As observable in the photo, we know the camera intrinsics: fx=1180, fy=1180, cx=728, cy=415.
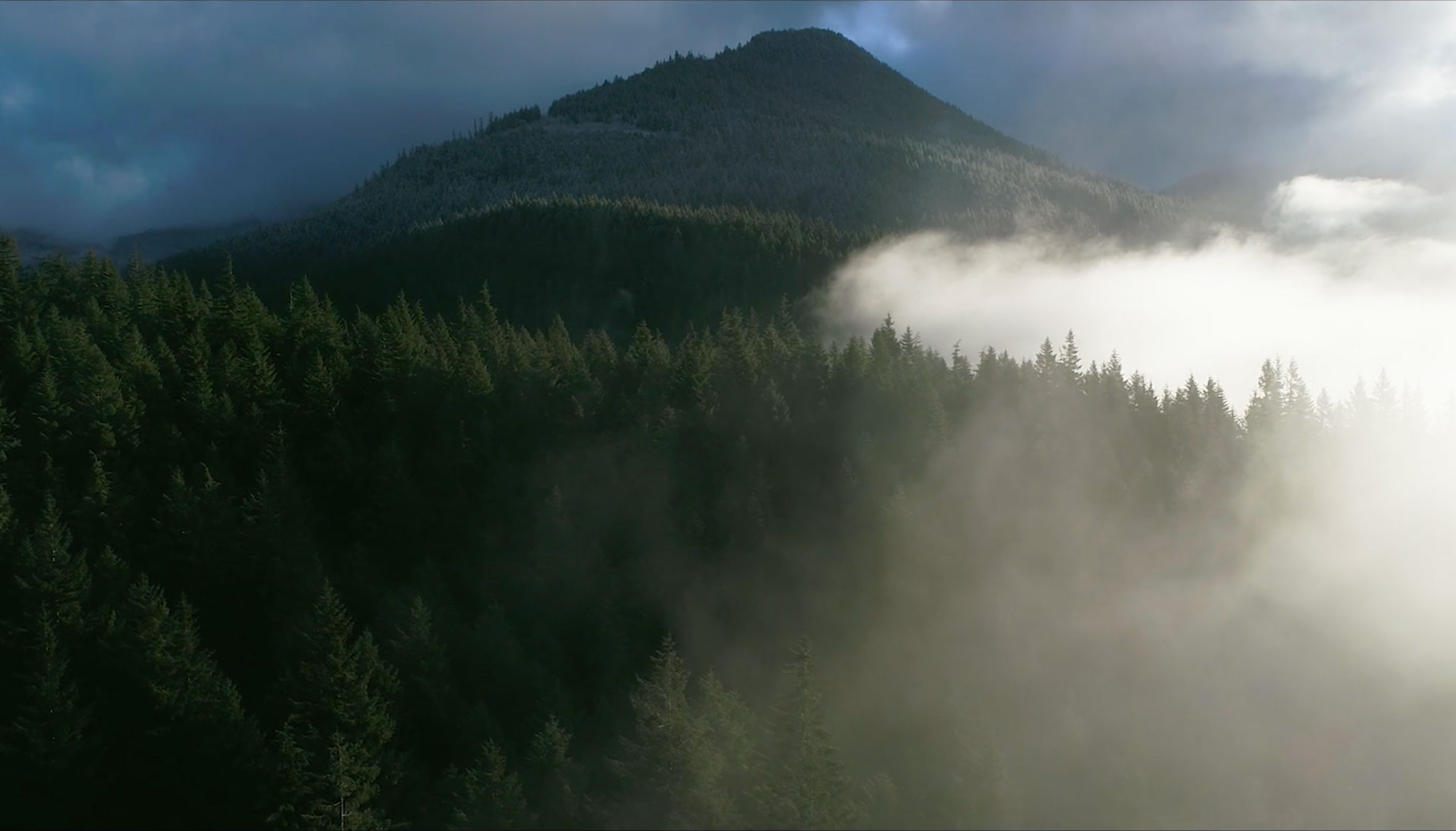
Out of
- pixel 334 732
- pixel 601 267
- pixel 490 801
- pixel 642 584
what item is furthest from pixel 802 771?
pixel 601 267

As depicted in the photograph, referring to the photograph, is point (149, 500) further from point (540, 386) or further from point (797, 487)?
point (797, 487)

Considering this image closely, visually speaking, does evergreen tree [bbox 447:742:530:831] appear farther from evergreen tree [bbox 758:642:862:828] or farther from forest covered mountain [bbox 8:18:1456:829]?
evergreen tree [bbox 758:642:862:828]

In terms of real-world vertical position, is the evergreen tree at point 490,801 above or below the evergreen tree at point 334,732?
below

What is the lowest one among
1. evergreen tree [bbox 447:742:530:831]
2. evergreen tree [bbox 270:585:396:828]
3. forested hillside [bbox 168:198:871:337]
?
evergreen tree [bbox 447:742:530:831]

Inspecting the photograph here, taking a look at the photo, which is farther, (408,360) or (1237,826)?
(408,360)

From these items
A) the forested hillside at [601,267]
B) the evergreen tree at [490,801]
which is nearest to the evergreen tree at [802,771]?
the evergreen tree at [490,801]

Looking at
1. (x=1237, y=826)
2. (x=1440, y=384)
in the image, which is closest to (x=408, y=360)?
(x=1237, y=826)

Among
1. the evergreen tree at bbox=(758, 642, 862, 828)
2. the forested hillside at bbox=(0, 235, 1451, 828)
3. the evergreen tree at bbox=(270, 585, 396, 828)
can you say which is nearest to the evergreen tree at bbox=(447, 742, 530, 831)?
the forested hillside at bbox=(0, 235, 1451, 828)

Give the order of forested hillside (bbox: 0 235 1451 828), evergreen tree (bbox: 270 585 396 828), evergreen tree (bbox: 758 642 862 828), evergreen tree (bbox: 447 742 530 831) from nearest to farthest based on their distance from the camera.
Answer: evergreen tree (bbox: 270 585 396 828) < evergreen tree (bbox: 758 642 862 828) < evergreen tree (bbox: 447 742 530 831) < forested hillside (bbox: 0 235 1451 828)

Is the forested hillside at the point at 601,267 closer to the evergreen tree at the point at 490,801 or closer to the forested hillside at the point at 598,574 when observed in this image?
the forested hillside at the point at 598,574
